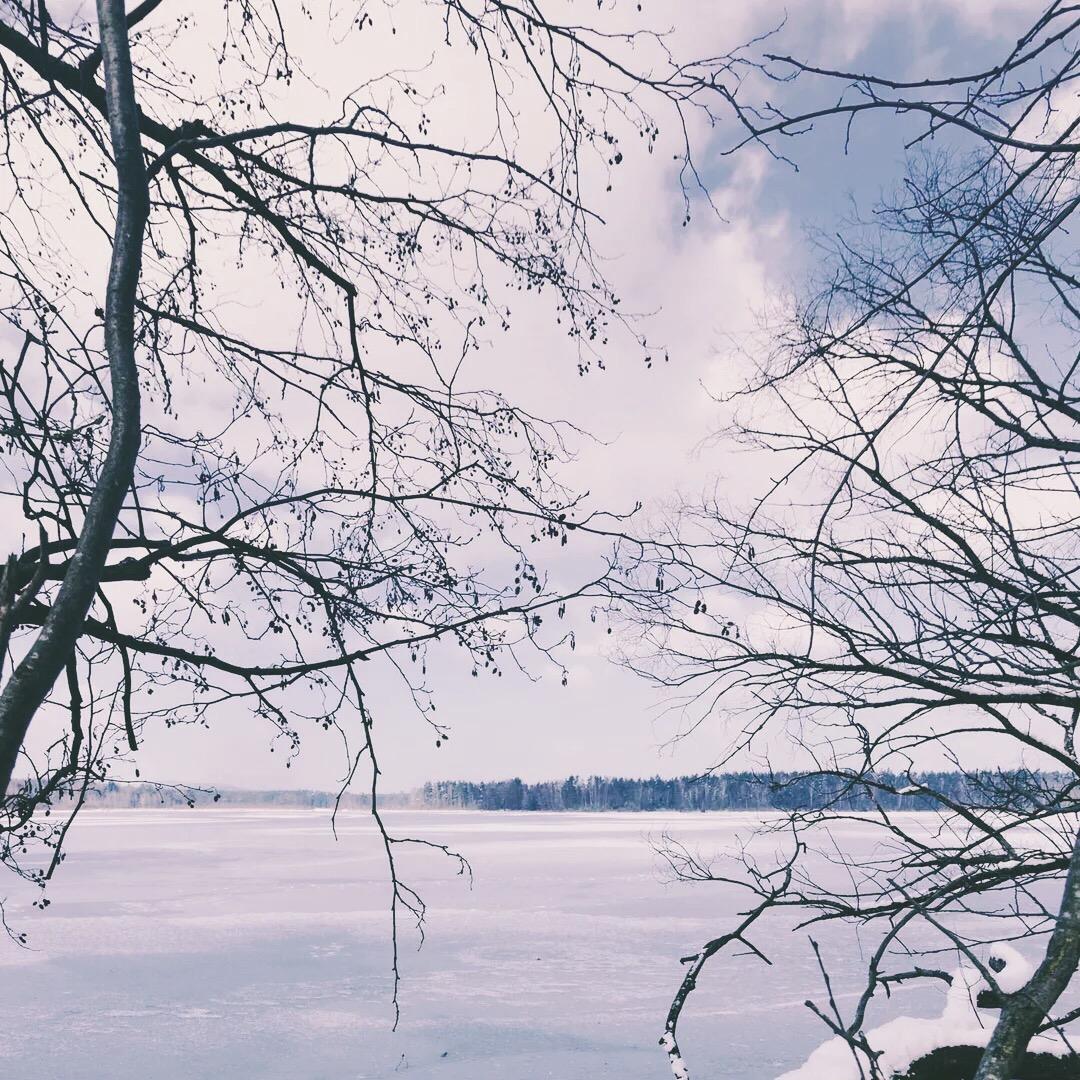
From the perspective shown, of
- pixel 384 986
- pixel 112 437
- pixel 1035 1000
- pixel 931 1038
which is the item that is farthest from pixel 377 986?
pixel 112 437

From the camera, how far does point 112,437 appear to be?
257cm

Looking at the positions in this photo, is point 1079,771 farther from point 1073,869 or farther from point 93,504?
point 93,504

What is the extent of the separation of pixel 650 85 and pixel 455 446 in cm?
170

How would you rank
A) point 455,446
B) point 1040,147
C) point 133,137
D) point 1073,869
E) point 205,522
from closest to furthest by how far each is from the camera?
point 1040,147 < point 133,137 < point 1073,869 < point 205,522 < point 455,446

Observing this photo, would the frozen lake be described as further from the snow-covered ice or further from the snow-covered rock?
the snow-covered rock

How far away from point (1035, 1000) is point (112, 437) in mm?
3281

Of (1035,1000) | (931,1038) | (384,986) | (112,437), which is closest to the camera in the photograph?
(112,437)

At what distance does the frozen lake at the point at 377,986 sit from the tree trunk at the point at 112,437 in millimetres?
5801

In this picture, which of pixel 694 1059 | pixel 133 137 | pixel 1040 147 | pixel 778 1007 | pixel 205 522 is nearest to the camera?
pixel 1040 147

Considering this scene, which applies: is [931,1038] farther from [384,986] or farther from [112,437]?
[384,986]

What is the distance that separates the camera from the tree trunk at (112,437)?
2398 mm

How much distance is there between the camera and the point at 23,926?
2492 centimetres

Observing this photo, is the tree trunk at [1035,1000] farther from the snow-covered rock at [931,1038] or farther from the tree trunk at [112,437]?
the snow-covered rock at [931,1038]

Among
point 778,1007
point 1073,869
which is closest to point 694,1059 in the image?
point 778,1007
